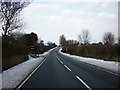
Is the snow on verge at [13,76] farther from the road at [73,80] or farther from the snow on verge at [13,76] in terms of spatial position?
the road at [73,80]

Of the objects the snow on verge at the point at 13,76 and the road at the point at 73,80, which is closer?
the road at the point at 73,80

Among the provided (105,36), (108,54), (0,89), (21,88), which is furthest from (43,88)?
(105,36)

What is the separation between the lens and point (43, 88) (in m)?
10.8

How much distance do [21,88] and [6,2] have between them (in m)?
15.9

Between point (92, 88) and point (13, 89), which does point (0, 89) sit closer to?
point (13, 89)

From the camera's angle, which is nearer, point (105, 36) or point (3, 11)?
point (3, 11)

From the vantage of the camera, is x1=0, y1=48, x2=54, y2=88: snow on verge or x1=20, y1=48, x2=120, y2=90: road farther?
x1=0, y1=48, x2=54, y2=88: snow on verge

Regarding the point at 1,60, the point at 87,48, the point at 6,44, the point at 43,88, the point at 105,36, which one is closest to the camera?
the point at 43,88

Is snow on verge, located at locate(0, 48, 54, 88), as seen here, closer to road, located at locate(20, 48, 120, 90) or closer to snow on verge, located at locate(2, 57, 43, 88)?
snow on verge, located at locate(2, 57, 43, 88)

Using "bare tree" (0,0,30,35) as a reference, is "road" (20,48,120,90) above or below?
below

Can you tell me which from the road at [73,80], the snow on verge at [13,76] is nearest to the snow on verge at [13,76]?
the snow on verge at [13,76]

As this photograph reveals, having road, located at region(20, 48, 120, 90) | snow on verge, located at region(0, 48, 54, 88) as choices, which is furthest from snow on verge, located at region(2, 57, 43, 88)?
road, located at region(20, 48, 120, 90)

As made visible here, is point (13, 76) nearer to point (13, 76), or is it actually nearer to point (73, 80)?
point (13, 76)

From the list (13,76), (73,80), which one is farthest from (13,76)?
(73,80)
